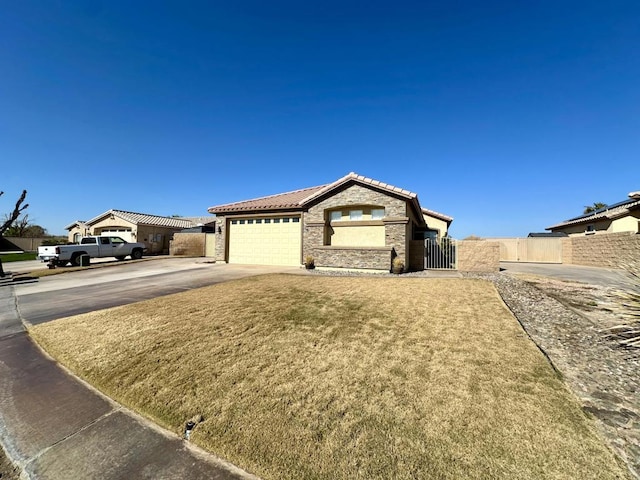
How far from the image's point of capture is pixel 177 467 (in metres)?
2.53

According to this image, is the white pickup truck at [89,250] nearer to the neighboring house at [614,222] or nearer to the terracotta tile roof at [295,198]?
the terracotta tile roof at [295,198]

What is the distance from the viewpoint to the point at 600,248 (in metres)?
18.3

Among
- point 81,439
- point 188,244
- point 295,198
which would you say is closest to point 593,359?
point 81,439

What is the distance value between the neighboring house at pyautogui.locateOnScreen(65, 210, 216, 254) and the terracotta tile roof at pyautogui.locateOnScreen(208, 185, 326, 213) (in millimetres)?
13502

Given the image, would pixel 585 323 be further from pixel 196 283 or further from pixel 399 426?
pixel 196 283

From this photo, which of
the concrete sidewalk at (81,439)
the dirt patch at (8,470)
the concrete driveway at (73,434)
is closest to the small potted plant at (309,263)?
the concrete driveway at (73,434)

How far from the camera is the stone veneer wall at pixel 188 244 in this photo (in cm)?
2480

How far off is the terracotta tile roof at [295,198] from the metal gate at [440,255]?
10.6ft

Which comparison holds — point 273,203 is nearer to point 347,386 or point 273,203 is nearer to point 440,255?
point 440,255

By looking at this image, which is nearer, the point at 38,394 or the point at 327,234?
the point at 38,394

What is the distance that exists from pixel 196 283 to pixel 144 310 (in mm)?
3878

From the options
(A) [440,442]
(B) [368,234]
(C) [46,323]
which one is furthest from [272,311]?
(B) [368,234]

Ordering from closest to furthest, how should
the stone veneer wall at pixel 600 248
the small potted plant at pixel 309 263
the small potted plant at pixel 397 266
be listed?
the small potted plant at pixel 397 266 < the small potted plant at pixel 309 263 < the stone veneer wall at pixel 600 248

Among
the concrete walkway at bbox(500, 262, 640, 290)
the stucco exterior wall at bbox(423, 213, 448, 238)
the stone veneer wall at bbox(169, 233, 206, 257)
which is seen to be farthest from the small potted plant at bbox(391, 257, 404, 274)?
the stone veneer wall at bbox(169, 233, 206, 257)
